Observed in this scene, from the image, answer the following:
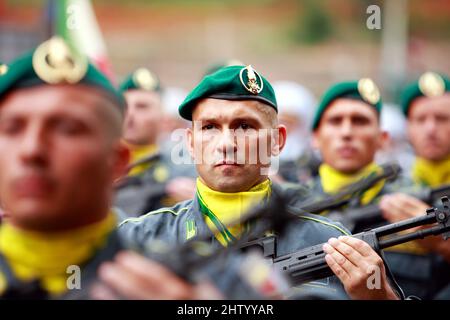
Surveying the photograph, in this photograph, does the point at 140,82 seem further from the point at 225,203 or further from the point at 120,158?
the point at 120,158

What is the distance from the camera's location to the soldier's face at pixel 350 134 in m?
6.37

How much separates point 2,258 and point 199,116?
4.66ft

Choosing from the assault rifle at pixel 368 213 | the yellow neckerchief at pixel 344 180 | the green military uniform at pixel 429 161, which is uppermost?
the green military uniform at pixel 429 161

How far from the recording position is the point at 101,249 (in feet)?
9.49

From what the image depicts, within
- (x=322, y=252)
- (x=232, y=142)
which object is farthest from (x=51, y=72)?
(x=322, y=252)

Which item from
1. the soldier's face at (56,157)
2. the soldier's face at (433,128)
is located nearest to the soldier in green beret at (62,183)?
the soldier's face at (56,157)

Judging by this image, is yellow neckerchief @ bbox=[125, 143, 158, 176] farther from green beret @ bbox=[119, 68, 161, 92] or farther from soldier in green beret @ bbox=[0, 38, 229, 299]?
soldier in green beret @ bbox=[0, 38, 229, 299]

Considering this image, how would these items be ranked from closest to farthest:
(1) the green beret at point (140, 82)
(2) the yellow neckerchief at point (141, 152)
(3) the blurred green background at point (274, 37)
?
(2) the yellow neckerchief at point (141, 152), (1) the green beret at point (140, 82), (3) the blurred green background at point (274, 37)

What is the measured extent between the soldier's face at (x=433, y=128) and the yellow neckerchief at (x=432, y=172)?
0.24 feet

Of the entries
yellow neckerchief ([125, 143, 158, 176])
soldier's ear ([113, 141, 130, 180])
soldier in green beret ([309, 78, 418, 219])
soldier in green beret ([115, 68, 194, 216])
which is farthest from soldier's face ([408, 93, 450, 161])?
soldier's ear ([113, 141, 130, 180])

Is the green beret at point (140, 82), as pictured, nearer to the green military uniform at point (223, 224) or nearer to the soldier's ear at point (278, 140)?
the soldier's ear at point (278, 140)

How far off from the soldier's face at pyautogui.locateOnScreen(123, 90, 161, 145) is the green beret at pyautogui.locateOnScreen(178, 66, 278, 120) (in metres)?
4.26

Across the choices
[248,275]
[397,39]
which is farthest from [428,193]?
[397,39]

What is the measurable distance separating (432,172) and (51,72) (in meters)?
5.36
